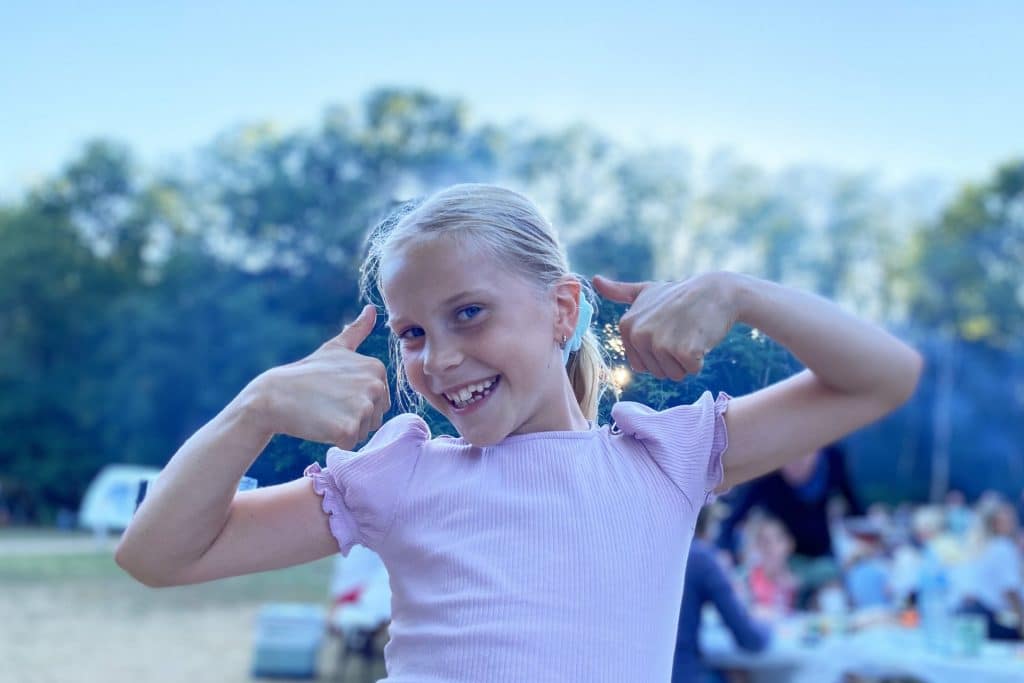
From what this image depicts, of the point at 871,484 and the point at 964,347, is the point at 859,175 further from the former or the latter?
the point at 871,484

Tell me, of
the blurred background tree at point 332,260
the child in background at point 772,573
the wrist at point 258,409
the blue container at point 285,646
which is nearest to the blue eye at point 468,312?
the wrist at point 258,409

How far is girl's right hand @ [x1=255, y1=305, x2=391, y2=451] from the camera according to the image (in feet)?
3.50

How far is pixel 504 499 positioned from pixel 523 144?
27.4 meters

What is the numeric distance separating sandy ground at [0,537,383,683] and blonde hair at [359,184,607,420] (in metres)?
6.07

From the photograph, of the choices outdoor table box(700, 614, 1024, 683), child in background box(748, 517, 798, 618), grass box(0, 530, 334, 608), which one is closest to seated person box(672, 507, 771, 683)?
outdoor table box(700, 614, 1024, 683)

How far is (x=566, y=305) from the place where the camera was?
1280mm

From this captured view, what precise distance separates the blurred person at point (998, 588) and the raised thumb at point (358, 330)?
5575 mm

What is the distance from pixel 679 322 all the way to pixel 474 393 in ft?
0.81

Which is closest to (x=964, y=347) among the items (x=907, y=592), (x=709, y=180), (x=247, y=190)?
(x=709, y=180)

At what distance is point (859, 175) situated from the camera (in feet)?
105

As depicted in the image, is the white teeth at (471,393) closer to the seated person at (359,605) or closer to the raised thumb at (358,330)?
the raised thumb at (358,330)

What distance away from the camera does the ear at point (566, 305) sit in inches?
50.0

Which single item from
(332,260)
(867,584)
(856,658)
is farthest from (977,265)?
(856,658)

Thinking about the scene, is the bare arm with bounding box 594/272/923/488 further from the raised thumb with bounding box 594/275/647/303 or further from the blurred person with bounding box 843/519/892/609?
the blurred person with bounding box 843/519/892/609
